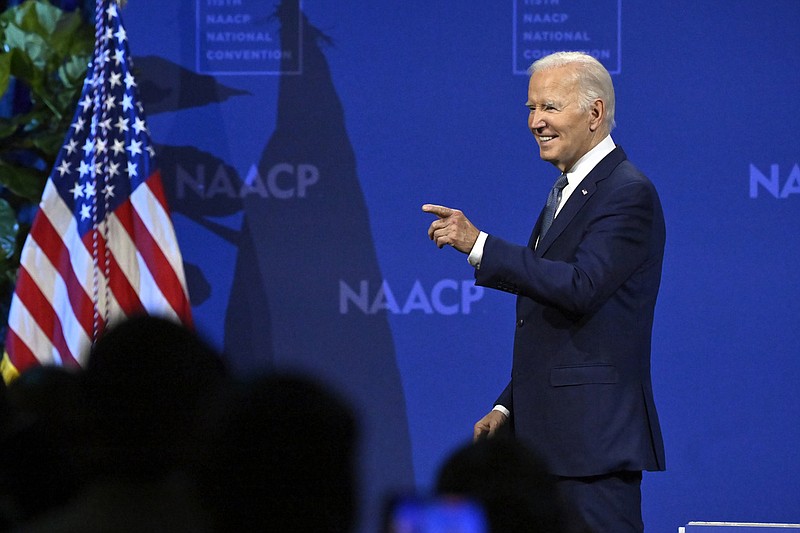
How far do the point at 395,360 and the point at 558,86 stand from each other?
174cm

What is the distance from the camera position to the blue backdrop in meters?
4.25

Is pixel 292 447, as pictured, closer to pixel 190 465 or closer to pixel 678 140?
pixel 190 465

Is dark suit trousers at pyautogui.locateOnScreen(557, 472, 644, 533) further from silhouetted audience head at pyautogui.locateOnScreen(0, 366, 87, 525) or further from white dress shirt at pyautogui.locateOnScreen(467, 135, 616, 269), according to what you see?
silhouetted audience head at pyautogui.locateOnScreen(0, 366, 87, 525)

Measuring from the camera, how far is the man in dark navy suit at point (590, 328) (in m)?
2.67

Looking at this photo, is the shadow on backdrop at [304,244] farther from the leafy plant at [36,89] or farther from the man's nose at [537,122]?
the man's nose at [537,122]

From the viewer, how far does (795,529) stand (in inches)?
150

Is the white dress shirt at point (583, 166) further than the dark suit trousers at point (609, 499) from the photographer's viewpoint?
Yes

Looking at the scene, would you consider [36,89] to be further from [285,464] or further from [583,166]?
[285,464]

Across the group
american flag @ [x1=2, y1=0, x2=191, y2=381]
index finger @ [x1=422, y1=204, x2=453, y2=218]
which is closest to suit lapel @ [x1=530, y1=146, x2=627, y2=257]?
index finger @ [x1=422, y1=204, x2=453, y2=218]

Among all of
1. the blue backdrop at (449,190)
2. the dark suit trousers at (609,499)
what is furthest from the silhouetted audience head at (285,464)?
the blue backdrop at (449,190)

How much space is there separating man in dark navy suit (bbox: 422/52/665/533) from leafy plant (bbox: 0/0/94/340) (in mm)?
2013

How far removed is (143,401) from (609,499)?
1923 mm

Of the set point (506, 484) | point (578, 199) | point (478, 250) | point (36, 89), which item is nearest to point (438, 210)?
point (478, 250)

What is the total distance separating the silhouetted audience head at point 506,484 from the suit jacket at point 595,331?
153 cm
